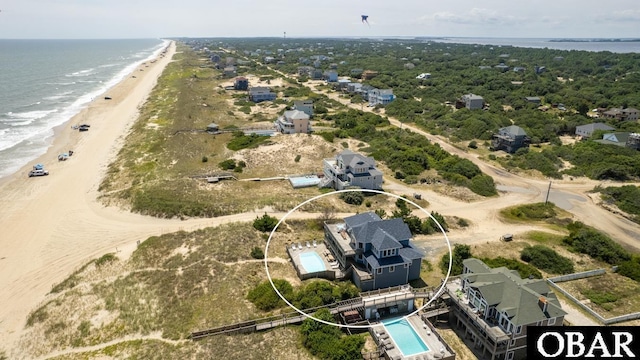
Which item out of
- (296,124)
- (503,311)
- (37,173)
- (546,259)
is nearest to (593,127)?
(546,259)

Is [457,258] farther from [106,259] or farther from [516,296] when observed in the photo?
[106,259]

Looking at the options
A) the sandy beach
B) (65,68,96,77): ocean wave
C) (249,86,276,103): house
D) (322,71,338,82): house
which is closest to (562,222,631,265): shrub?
the sandy beach

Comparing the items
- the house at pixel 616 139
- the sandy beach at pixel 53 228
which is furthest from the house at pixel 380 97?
the sandy beach at pixel 53 228

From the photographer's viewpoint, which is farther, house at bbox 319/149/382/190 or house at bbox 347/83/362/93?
house at bbox 347/83/362/93

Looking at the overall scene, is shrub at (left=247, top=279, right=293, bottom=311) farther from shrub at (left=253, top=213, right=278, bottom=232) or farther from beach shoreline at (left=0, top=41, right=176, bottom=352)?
beach shoreline at (left=0, top=41, right=176, bottom=352)

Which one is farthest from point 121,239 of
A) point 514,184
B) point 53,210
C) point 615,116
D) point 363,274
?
point 615,116

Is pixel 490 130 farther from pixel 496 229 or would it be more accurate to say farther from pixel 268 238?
pixel 268 238
